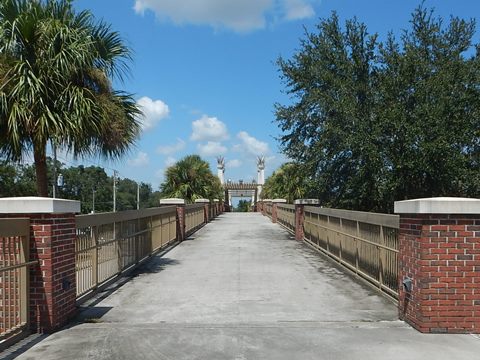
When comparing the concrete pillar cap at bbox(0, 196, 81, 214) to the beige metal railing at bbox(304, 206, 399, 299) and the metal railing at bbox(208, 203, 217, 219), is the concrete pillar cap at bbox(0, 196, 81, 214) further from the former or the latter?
the metal railing at bbox(208, 203, 217, 219)

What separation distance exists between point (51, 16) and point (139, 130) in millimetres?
3150

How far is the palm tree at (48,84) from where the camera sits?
9.99m

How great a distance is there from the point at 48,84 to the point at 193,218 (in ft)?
52.7

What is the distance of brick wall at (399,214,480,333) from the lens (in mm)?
6766

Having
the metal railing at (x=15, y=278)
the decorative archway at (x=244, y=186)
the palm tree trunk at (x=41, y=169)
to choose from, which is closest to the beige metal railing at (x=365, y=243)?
the metal railing at (x=15, y=278)

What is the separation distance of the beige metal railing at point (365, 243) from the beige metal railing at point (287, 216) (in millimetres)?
7931

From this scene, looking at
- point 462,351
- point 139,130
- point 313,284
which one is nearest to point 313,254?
point 313,284

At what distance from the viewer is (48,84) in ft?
34.1

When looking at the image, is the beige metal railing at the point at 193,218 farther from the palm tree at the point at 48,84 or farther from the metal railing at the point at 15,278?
the metal railing at the point at 15,278

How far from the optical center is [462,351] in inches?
237

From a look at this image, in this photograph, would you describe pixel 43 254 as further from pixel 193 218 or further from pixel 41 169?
pixel 193 218

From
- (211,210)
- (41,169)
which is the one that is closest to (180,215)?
(41,169)

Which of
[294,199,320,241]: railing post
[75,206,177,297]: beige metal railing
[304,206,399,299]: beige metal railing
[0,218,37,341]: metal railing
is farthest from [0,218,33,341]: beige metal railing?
[294,199,320,241]: railing post

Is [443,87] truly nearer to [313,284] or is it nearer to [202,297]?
[313,284]
